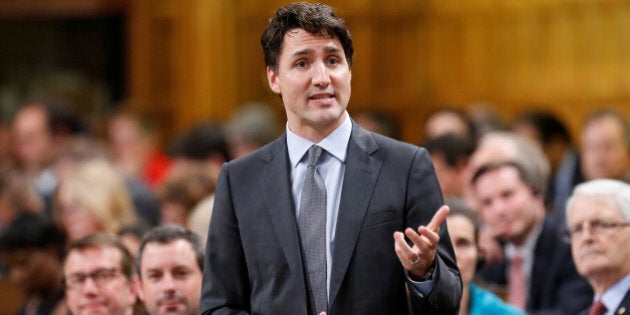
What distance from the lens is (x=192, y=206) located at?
6.72 metres

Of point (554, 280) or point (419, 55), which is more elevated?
point (419, 55)

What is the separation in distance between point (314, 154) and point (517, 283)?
3.01 meters

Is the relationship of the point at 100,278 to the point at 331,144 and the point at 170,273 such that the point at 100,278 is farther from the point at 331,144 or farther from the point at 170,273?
the point at 331,144

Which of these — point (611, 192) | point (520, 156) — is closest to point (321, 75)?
point (611, 192)

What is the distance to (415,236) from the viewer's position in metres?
Result: 3.00

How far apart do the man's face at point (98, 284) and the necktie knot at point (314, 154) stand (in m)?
1.79

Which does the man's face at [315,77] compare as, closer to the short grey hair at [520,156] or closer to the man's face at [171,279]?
the man's face at [171,279]

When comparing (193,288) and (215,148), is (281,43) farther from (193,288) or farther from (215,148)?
(215,148)

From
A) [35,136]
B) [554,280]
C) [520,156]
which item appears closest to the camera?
[554,280]

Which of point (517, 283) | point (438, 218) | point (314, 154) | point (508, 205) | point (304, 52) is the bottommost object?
point (517, 283)

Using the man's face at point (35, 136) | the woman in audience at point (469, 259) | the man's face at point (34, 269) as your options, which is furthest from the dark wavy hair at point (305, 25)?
the man's face at point (35, 136)

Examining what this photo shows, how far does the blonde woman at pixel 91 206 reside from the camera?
264 inches

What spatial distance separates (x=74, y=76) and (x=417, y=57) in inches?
146

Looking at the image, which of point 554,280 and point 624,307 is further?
point 554,280
